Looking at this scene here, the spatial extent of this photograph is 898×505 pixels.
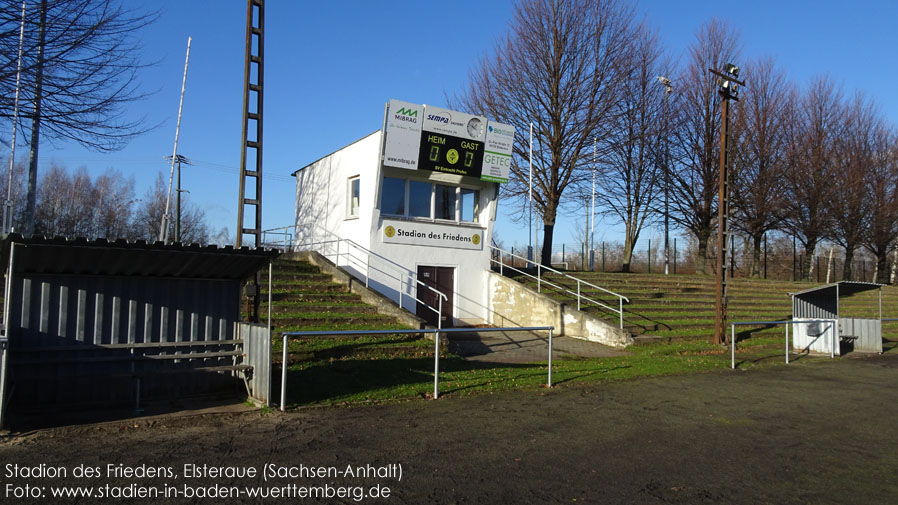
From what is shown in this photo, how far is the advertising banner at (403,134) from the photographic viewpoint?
19369mm

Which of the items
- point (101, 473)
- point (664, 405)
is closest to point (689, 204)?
point (664, 405)

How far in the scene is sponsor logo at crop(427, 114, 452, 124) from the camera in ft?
66.1

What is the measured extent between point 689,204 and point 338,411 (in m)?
31.9

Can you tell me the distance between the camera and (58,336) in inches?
320

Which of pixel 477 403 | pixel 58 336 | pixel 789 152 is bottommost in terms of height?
pixel 477 403

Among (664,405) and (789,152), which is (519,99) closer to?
(789,152)

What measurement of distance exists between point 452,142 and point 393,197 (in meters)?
2.74

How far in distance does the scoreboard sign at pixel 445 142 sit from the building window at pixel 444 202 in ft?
3.52

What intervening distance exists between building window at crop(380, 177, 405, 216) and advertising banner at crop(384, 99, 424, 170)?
0.99 metres

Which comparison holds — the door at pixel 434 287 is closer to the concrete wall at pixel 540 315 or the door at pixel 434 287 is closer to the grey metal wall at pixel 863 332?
the concrete wall at pixel 540 315

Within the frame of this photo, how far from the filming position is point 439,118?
2033cm

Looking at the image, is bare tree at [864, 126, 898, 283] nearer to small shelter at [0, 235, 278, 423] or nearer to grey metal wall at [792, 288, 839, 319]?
grey metal wall at [792, 288, 839, 319]

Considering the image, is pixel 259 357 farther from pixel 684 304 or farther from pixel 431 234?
pixel 684 304

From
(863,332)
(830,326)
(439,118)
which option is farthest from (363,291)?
(863,332)
